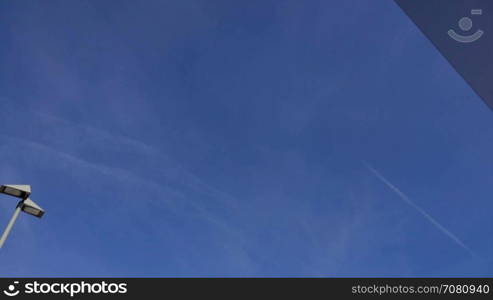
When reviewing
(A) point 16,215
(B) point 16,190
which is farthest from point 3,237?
(B) point 16,190

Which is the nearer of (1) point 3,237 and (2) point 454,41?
(2) point 454,41

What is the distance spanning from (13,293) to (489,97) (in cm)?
1597

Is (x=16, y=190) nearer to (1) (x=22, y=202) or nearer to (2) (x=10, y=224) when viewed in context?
(1) (x=22, y=202)

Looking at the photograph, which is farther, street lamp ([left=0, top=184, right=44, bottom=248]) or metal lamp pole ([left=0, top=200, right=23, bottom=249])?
street lamp ([left=0, top=184, right=44, bottom=248])

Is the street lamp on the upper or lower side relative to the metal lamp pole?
upper

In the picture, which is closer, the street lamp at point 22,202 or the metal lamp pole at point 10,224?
the metal lamp pole at point 10,224

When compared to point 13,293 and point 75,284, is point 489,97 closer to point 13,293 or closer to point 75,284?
point 75,284

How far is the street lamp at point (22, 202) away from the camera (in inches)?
457

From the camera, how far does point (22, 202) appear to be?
1209cm

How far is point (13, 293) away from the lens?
10.2 meters

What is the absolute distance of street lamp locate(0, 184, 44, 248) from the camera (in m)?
11.6

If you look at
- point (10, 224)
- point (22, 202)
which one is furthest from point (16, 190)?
point (10, 224)

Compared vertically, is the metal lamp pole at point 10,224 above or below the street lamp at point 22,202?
below

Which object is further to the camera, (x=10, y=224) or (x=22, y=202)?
(x=22, y=202)
